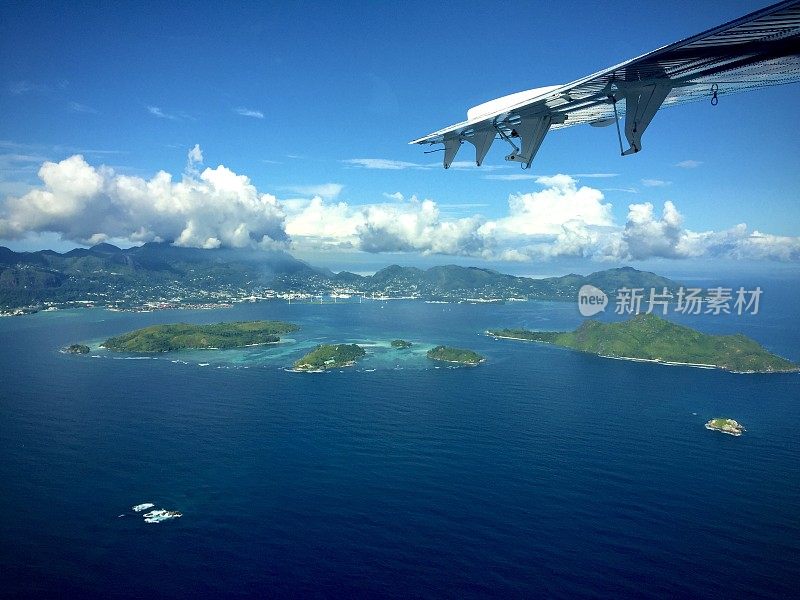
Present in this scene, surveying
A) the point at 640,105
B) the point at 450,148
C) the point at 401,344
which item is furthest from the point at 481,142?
the point at 401,344

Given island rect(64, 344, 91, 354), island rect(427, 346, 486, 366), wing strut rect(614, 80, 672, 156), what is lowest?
island rect(427, 346, 486, 366)

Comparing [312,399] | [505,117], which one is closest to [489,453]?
[312,399]

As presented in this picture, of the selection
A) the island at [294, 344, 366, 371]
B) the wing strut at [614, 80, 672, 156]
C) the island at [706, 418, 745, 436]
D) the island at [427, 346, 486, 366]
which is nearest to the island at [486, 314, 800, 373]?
the island at [427, 346, 486, 366]

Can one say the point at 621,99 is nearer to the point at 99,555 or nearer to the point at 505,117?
the point at 505,117

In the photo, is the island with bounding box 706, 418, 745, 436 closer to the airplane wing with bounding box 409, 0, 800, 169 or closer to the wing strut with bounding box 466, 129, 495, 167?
the airplane wing with bounding box 409, 0, 800, 169

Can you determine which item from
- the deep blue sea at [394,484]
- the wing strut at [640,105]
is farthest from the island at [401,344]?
the wing strut at [640,105]

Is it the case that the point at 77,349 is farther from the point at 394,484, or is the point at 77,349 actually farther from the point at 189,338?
the point at 394,484

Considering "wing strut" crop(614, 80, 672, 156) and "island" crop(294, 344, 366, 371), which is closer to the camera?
"wing strut" crop(614, 80, 672, 156)
